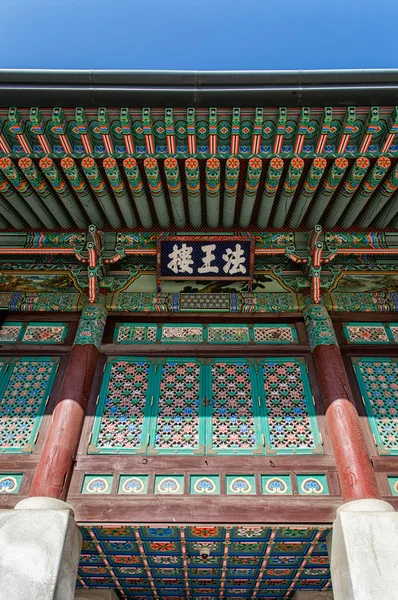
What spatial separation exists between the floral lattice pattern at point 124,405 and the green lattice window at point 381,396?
2.84m

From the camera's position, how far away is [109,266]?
704 cm

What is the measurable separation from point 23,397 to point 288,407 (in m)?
3.40

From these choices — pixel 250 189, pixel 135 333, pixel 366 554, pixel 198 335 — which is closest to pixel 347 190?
pixel 250 189

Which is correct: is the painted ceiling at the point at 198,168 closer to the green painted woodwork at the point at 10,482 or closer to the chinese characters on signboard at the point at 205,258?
the chinese characters on signboard at the point at 205,258

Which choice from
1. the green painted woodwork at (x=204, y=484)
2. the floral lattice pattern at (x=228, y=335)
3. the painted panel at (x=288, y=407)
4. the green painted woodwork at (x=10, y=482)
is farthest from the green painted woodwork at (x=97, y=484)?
the floral lattice pattern at (x=228, y=335)

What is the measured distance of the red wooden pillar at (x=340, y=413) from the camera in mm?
4838

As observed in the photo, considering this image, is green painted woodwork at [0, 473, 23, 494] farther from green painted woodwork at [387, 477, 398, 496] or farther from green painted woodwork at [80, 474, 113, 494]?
green painted woodwork at [387, 477, 398, 496]

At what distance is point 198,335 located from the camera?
21.6ft

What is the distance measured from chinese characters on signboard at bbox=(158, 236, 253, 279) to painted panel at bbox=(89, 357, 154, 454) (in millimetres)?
1448

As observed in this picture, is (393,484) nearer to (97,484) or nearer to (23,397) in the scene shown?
(97,484)

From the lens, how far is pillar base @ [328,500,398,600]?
388 centimetres

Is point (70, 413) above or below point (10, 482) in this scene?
above

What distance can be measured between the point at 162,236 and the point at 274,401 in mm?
2802

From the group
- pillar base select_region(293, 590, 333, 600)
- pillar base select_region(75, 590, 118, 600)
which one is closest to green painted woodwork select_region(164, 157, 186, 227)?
pillar base select_region(75, 590, 118, 600)
